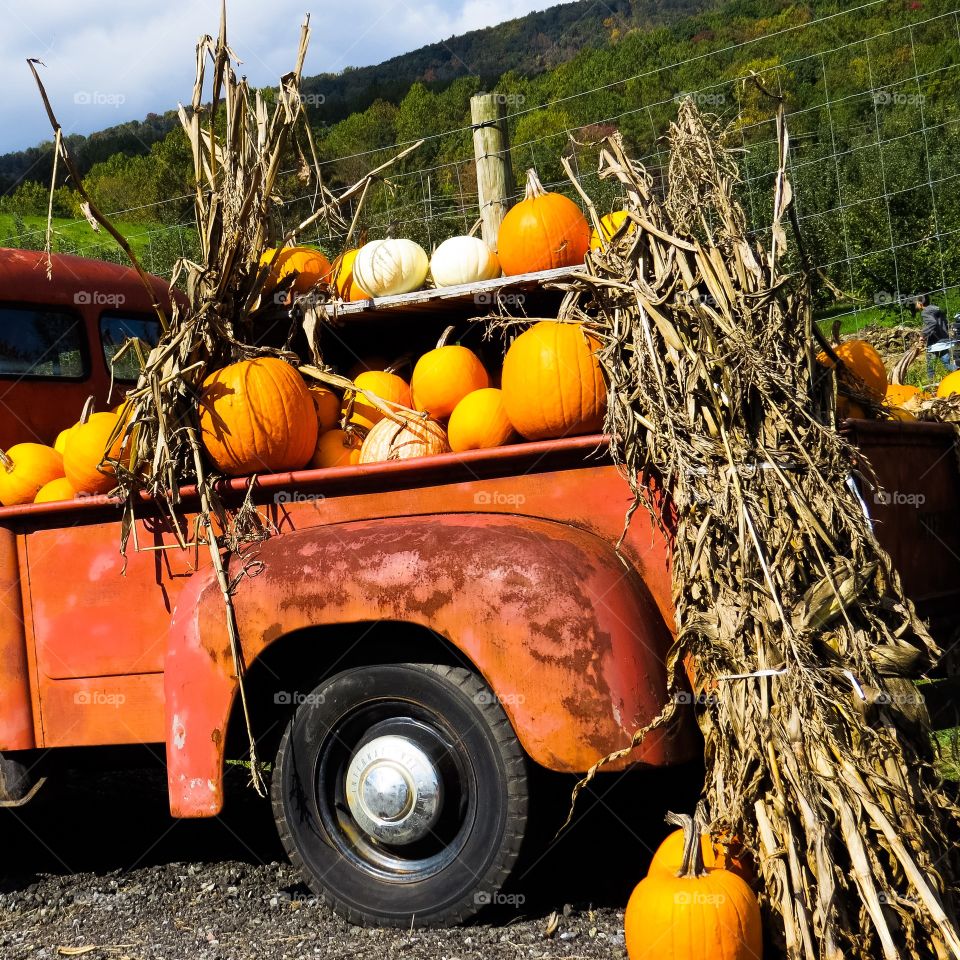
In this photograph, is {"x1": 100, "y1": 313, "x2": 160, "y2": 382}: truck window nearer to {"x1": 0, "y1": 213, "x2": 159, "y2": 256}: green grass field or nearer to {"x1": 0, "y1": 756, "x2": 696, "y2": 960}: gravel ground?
{"x1": 0, "y1": 756, "x2": 696, "y2": 960}: gravel ground

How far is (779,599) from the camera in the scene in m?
3.03

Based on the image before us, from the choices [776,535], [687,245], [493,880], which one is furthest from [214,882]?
[687,245]

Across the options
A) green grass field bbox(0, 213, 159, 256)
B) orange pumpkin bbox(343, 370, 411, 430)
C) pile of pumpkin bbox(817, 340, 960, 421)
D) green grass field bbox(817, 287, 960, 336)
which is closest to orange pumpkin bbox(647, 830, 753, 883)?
pile of pumpkin bbox(817, 340, 960, 421)

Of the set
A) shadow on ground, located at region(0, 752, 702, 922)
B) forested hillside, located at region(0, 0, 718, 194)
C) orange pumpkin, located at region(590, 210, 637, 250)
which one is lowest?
shadow on ground, located at region(0, 752, 702, 922)

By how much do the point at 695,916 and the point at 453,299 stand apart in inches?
103

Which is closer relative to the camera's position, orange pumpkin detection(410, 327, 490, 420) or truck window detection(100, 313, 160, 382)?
orange pumpkin detection(410, 327, 490, 420)

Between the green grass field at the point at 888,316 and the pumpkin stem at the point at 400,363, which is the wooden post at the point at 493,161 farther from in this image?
the green grass field at the point at 888,316

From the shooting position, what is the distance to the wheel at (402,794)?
332 centimetres

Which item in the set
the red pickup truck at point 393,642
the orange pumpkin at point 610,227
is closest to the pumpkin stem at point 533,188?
the orange pumpkin at point 610,227

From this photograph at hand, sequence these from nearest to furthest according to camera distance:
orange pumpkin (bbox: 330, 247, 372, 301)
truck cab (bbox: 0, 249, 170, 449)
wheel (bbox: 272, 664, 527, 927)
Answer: wheel (bbox: 272, 664, 527, 927) < orange pumpkin (bbox: 330, 247, 372, 301) < truck cab (bbox: 0, 249, 170, 449)

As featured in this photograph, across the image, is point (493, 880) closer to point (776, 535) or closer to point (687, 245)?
point (776, 535)

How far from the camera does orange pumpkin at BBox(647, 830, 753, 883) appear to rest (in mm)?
3055

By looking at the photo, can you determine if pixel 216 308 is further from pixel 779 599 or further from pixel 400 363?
pixel 779 599

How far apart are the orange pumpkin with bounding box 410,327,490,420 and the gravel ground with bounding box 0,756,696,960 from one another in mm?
1556
